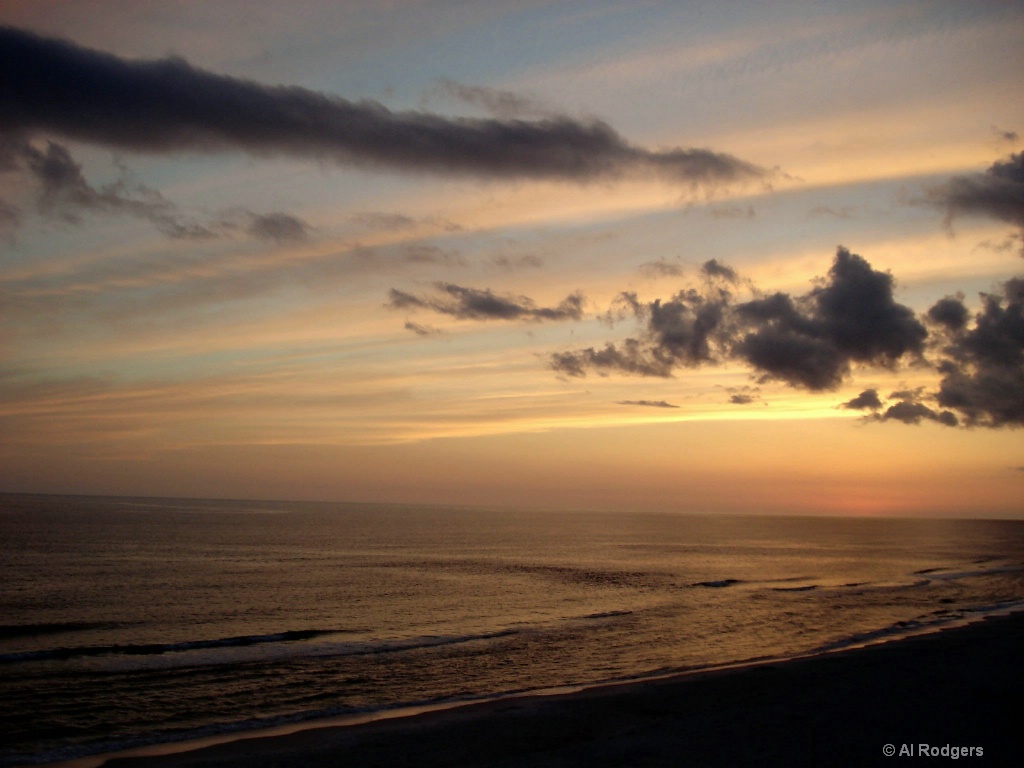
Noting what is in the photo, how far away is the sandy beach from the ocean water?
3.37m

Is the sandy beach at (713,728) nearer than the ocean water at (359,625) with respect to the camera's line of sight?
Yes

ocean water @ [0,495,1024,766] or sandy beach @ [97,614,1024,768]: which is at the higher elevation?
sandy beach @ [97,614,1024,768]

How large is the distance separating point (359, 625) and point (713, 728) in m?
28.5

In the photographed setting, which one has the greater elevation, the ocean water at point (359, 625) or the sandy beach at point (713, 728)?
the sandy beach at point (713, 728)

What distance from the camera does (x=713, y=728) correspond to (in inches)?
955

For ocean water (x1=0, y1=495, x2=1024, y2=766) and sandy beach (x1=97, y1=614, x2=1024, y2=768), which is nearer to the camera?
sandy beach (x1=97, y1=614, x2=1024, y2=768)

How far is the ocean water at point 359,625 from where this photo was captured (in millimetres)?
28562

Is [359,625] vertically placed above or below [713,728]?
below

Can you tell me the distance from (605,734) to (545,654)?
14.8 metres

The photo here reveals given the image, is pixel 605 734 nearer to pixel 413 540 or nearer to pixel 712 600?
pixel 712 600

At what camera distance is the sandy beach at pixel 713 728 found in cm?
2156

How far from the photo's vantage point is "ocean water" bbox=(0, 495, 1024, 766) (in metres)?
28.6

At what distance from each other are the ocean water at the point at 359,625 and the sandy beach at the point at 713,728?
3366mm

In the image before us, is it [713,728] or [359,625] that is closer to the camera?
[713,728]
